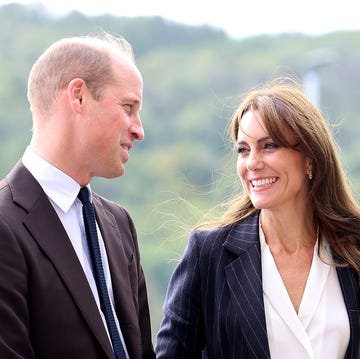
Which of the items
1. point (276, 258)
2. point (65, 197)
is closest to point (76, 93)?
point (65, 197)

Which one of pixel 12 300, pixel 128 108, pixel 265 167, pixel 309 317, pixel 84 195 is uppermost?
pixel 128 108

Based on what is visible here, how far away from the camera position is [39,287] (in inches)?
106

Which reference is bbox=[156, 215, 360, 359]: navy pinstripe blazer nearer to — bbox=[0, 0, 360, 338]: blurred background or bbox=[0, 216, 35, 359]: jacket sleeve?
bbox=[0, 216, 35, 359]: jacket sleeve

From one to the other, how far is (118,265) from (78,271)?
0.29 metres

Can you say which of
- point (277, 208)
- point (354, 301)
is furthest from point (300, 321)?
point (277, 208)

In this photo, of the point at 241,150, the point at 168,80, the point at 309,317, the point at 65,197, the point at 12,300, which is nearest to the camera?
the point at 12,300

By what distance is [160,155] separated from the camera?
29094 millimetres

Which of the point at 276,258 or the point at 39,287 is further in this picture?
the point at 276,258

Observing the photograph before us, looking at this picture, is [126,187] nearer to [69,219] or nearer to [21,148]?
[21,148]

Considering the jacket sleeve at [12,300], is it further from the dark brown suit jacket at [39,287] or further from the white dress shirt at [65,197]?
the white dress shirt at [65,197]

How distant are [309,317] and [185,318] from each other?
18.7 inches

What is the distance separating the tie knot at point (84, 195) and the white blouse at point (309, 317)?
0.92m

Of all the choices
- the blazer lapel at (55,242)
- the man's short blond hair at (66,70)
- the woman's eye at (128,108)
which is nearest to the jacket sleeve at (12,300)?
the blazer lapel at (55,242)

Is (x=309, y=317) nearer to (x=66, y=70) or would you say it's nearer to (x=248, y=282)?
(x=248, y=282)
